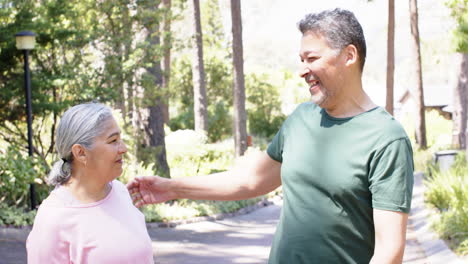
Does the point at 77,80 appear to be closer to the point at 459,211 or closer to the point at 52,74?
the point at 52,74

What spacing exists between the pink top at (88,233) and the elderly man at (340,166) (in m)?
→ 0.62

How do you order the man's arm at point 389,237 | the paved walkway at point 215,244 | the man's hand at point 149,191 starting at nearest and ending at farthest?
1. the man's arm at point 389,237
2. the man's hand at point 149,191
3. the paved walkway at point 215,244

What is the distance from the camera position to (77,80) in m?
13.7

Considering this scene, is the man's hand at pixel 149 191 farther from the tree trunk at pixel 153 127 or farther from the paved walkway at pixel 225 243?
the tree trunk at pixel 153 127

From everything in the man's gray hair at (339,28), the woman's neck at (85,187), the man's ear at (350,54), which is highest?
the man's gray hair at (339,28)

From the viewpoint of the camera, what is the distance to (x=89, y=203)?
116 inches

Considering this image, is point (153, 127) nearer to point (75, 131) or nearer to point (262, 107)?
point (75, 131)

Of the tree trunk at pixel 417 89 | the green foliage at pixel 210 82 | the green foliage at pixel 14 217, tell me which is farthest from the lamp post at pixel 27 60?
the green foliage at pixel 210 82

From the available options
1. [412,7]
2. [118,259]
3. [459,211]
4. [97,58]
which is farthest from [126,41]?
[412,7]

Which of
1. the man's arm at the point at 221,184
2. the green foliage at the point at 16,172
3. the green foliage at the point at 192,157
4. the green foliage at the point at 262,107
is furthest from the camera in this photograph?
the green foliage at the point at 262,107

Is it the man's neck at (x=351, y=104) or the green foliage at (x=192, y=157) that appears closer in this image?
the man's neck at (x=351, y=104)

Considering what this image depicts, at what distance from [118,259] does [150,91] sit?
12496 mm

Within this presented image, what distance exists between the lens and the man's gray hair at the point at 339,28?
2.73 meters

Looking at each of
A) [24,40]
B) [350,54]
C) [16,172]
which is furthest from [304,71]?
[24,40]
